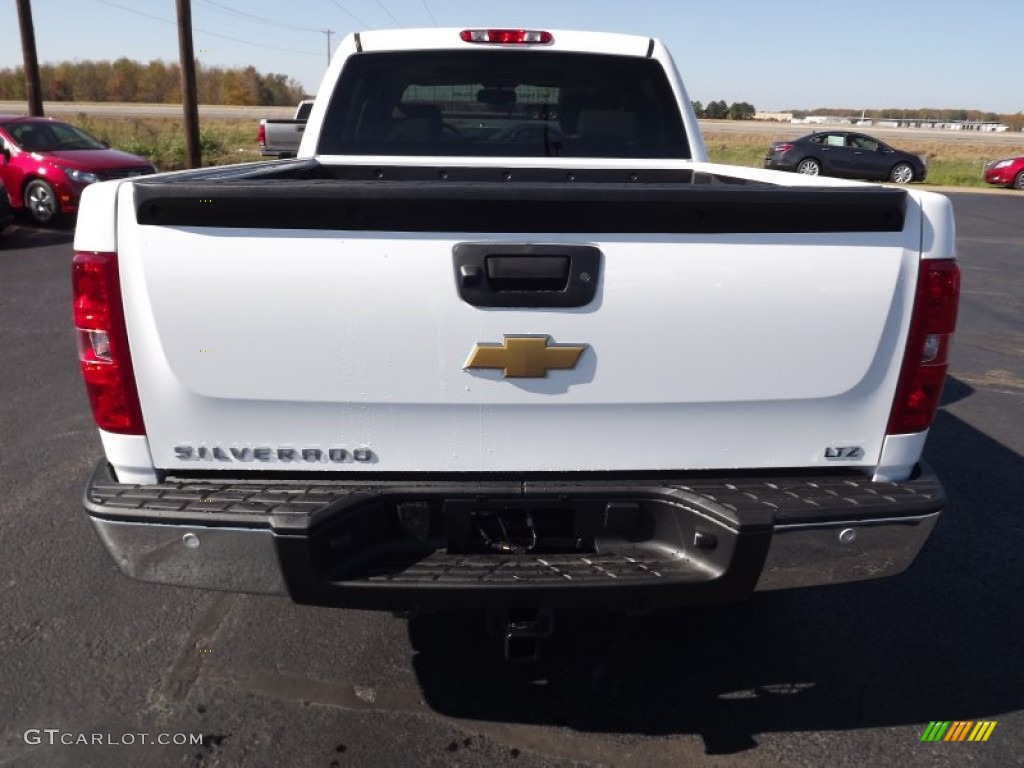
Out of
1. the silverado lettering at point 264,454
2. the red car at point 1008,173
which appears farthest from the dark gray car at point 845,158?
the silverado lettering at point 264,454

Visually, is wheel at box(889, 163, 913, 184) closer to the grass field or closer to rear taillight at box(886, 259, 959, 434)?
the grass field

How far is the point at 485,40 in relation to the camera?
4441 mm

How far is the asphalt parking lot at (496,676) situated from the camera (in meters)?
2.68

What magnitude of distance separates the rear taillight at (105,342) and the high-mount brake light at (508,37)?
2811 millimetres

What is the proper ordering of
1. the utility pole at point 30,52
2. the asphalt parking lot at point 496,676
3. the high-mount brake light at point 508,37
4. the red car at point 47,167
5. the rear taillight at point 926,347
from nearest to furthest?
1. the rear taillight at point 926,347
2. the asphalt parking lot at point 496,676
3. the high-mount brake light at point 508,37
4. the red car at point 47,167
5. the utility pole at point 30,52

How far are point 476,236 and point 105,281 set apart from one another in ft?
3.10

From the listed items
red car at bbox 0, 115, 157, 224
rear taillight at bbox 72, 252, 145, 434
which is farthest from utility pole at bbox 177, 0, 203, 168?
rear taillight at bbox 72, 252, 145, 434

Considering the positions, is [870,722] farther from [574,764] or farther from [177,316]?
[177,316]

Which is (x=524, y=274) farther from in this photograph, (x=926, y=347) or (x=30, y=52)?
(x=30, y=52)

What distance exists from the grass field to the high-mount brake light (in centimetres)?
2113

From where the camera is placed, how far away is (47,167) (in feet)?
42.6

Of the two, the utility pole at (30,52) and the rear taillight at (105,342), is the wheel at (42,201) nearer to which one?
the utility pole at (30,52)

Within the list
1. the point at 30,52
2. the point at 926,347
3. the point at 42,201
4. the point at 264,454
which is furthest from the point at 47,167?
the point at 926,347

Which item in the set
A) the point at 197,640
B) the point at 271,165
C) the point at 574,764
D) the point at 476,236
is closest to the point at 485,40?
the point at 271,165
